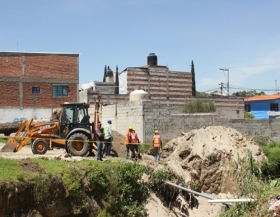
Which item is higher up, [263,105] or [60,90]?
[60,90]

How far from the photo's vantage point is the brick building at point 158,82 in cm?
3775

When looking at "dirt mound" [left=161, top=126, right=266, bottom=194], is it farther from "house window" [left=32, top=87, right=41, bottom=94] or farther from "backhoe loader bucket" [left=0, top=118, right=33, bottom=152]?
"house window" [left=32, top=87, right=41, bottom=94]

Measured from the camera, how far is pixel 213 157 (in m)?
17.5

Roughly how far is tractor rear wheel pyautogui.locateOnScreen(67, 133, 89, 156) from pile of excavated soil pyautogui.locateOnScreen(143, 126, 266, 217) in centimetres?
264

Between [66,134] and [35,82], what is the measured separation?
17.1 meters

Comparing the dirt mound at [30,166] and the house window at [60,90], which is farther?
the house window at [60,90]

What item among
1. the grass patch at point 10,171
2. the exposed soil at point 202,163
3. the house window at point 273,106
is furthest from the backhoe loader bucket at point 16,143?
the house window at point 273,106

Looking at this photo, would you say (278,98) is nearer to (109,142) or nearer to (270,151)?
(270,151)

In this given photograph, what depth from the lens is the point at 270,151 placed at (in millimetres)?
18234

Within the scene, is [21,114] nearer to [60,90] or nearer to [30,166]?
[60,90]

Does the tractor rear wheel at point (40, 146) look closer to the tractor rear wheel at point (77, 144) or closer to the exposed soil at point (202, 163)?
the exposed soil at point (202, 163)

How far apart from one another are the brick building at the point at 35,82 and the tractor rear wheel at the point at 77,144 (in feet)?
57.0

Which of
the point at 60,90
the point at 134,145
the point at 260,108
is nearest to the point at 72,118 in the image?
the point at 134,145

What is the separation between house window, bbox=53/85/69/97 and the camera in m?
34.3
